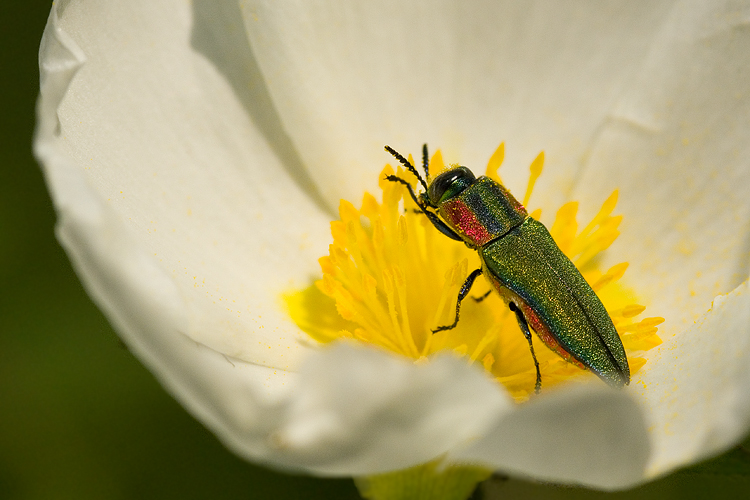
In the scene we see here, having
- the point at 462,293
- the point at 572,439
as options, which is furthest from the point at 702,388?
the point at 462,293

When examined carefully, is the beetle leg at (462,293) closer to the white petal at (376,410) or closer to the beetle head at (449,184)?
the beetle head at (449,184)

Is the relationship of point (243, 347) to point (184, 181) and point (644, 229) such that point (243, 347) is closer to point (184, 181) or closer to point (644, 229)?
point (184, 181)

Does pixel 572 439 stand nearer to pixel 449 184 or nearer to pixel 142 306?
pixel 142 306

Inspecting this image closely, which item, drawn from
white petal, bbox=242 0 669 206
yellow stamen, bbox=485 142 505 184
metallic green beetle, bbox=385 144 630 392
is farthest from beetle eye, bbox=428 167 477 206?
white petal, bbox=242 0 669 206

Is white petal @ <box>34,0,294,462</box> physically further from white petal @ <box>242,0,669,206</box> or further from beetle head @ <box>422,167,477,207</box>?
white petal @ <box>242,0,669,206</box>

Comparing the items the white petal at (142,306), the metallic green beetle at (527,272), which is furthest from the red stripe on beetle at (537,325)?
the white petal at (142,306)

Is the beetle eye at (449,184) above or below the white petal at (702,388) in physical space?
above

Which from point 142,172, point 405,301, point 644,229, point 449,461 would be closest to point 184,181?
point 142,172
